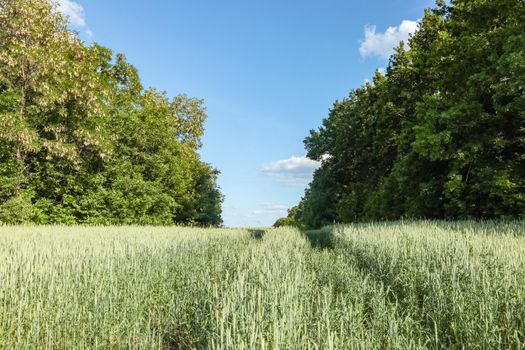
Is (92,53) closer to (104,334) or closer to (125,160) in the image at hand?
(125,160)

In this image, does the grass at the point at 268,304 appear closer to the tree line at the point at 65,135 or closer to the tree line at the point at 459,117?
the tree line at the point at 459,117

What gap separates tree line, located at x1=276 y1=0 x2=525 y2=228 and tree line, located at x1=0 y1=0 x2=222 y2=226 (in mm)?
19843

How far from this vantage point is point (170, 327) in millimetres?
5758

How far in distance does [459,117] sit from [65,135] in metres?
23.5

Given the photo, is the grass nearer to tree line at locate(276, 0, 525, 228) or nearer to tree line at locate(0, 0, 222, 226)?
tree line at locate(276, 0, 525, 228)

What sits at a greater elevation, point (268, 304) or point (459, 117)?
point (459, 117)

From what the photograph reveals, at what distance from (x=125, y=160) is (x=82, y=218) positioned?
235 inches

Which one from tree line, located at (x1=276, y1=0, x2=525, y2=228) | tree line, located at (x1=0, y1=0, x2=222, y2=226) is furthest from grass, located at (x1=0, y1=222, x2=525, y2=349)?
tree line, located at (x1=0, y1=0, x2=222, y2=226)

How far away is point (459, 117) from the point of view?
812 inches

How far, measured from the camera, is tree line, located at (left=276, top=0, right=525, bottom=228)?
18.5m

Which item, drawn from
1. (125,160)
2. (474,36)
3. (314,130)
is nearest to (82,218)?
(125,160)

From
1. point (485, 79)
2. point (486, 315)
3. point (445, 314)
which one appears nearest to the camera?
point (486, 315)

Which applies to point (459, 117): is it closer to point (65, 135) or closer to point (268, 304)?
point (268, 304)

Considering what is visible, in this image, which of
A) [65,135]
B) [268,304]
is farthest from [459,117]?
[65,135]
